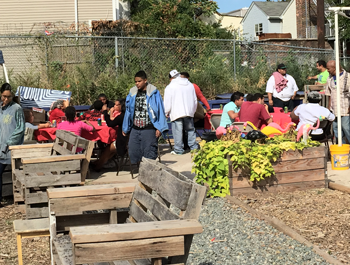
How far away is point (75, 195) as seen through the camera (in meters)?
4.09

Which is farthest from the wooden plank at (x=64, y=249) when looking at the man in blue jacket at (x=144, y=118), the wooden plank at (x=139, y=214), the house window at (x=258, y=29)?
the house window at (x=258, y=29)

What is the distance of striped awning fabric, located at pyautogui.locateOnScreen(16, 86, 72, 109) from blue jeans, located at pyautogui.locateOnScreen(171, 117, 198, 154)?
4.25 m

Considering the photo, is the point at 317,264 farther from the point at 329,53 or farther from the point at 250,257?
the point at 329,53

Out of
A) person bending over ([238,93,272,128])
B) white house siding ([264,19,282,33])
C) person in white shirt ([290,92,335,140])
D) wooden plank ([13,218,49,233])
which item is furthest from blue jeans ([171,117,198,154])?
white house siding ([264,19,282,33])

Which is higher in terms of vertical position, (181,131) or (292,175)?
(181,131)

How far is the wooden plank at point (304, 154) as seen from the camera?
7109 millimetres

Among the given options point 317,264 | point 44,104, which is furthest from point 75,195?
point 44,104

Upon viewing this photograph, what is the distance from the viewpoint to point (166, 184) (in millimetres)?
3516

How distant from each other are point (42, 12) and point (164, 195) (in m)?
24.7

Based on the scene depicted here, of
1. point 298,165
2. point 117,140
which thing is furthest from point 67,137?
point 298,165

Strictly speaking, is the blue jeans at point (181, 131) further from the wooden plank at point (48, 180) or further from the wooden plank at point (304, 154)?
the wooden plank at point (48, 180)

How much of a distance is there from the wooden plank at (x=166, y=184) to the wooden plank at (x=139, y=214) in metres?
0.18

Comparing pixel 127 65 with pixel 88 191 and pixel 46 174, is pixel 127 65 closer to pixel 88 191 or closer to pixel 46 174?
pixel 46 174

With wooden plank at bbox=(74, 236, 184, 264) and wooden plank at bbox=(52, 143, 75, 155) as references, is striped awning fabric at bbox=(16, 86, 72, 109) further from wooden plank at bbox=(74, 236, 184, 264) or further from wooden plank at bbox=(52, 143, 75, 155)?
wooden plank at bbox=(74, 236, 184, 264)
